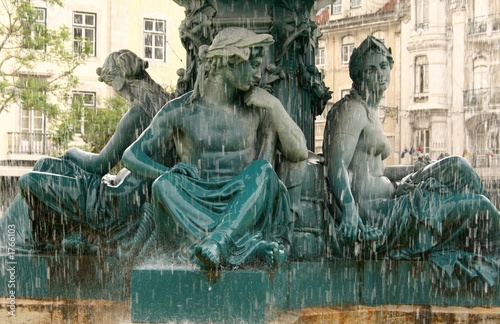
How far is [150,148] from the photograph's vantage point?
6.11 meters

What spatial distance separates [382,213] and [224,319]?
1.78m

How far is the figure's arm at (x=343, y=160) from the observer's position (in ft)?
21.4

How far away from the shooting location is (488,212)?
6.53 metres

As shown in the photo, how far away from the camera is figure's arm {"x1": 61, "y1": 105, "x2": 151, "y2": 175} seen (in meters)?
7.00

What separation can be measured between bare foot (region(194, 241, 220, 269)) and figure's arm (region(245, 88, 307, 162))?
1059 mm

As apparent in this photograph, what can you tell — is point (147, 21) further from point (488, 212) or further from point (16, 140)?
point (488, 212)

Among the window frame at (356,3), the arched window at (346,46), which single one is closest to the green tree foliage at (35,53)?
the arched window at (346,46)

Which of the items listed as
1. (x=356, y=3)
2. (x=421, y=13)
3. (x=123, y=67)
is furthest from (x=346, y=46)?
(x=123, y=67)

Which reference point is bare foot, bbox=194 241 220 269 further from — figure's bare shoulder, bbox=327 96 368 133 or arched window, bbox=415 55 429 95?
arched window, bbox=415 55 429 95

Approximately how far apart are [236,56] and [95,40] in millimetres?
30065

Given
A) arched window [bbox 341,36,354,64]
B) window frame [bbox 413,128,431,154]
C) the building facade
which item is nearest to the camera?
the building facade

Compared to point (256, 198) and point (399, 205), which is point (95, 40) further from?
point (256, 198)

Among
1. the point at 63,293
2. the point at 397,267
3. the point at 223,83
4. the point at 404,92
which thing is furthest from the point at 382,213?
the point at 404,92

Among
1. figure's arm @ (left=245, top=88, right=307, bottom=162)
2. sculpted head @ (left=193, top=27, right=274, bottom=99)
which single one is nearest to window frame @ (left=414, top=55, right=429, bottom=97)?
figure's arm @ (left=245, top=88, right=307, bottom=162)
